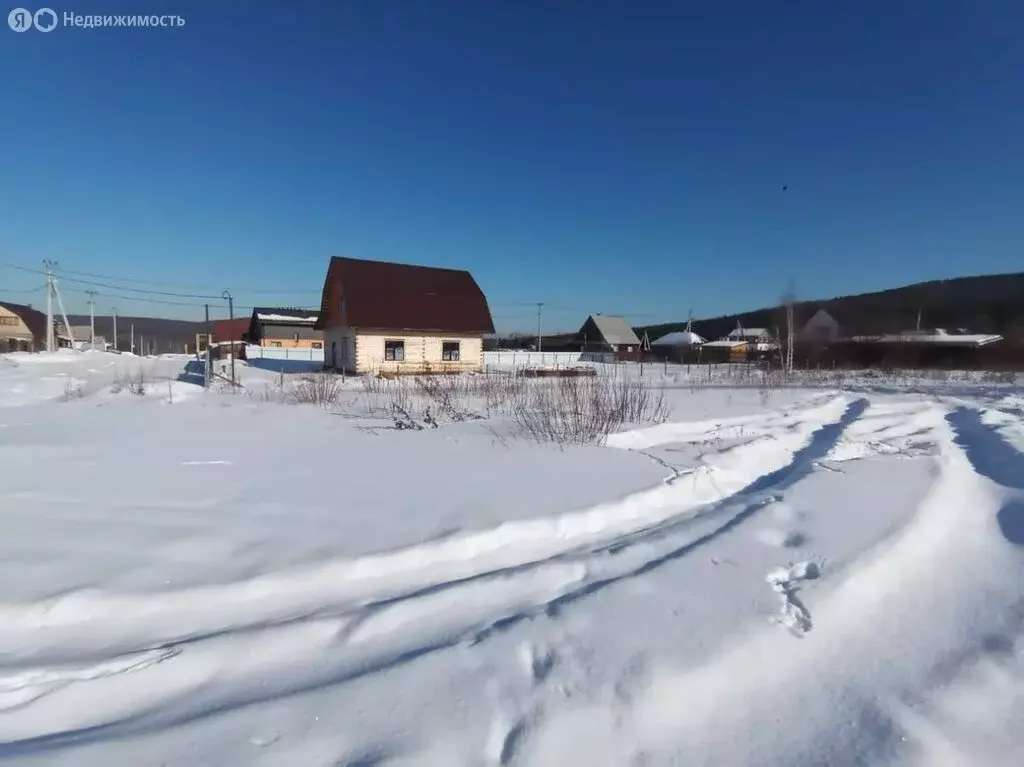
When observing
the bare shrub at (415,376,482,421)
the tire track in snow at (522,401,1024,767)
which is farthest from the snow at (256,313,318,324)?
the tire track in snow at (522,401,1024,767)

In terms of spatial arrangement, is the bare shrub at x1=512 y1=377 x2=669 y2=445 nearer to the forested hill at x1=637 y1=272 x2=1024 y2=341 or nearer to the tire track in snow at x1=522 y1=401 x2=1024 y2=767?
the tire track in snow at x1=522 y1=401 x2=1024 y2=767

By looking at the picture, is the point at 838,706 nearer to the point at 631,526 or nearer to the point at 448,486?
the point at 631,526

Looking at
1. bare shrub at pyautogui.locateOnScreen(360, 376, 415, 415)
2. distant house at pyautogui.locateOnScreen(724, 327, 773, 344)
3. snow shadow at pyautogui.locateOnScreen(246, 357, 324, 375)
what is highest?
distant house at pyautogui.locateOnScreen(724, 327, 773, 344)

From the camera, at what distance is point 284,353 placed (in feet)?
142

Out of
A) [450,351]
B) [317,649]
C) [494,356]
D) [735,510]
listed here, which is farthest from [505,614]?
[494,356]

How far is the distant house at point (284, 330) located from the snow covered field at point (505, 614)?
44.4 meters

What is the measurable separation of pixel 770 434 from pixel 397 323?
19268mm

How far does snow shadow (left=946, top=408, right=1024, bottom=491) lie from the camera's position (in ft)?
18.9

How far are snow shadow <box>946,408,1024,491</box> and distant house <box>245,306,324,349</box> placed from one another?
Result: 44.4 meters

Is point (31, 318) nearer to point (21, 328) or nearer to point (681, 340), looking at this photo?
point (21, 328)

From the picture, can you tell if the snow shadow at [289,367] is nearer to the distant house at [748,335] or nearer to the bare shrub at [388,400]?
the bare shrub at [388,400]

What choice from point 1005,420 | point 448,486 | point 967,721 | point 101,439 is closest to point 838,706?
point 967,721

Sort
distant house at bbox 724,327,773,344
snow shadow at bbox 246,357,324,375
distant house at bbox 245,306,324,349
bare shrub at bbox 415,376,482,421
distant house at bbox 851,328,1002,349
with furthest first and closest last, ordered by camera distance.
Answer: distant house at bbox 724,327,773,344 → distant house at bbox 245,306,324,349 → distant house at bbox 851,328,1002,349 → snow shadow at bbox 246,357,324,375 → bare shrub at bbox 415,376,482,421

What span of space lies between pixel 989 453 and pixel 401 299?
73.2ft
